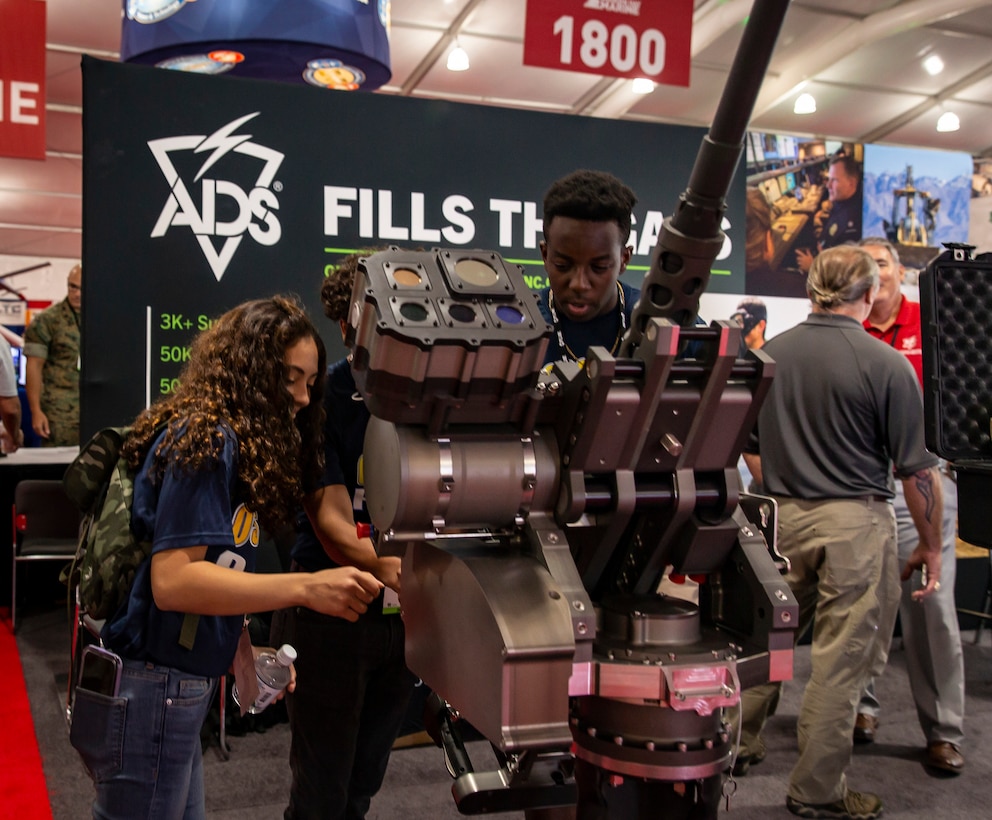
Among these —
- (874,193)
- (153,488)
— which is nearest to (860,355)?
(153,488)

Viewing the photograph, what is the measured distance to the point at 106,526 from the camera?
1.72 metres

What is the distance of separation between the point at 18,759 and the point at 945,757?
11.2 feet

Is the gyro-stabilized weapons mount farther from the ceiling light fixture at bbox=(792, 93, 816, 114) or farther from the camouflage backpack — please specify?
the ceiling light fixture at bbox=(792, 93, 816, 114)

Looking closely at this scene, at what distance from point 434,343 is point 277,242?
291 centimetres

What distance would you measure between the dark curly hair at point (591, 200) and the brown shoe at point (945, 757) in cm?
276

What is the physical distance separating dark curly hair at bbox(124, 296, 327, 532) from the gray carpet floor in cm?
167

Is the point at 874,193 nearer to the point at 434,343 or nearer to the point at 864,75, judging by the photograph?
the point at 864,75

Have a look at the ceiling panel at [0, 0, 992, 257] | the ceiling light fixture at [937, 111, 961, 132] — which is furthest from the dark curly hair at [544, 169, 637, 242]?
the ceiling light fixture at [937, 111, 961, 132]

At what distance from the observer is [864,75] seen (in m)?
8.48

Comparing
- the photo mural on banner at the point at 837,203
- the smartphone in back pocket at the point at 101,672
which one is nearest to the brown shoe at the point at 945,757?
the smartphone in back pocket at the point at 101,672

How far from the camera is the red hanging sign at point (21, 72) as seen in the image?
187 inches

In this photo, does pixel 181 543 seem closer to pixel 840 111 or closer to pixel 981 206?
pixel 840 111

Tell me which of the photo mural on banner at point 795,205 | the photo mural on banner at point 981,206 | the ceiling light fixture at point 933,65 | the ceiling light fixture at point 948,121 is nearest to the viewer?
the photo mural on banner at point 795,205

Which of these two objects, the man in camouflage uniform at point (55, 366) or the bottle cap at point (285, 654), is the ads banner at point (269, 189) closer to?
the bottle cap at point (285, 654)
